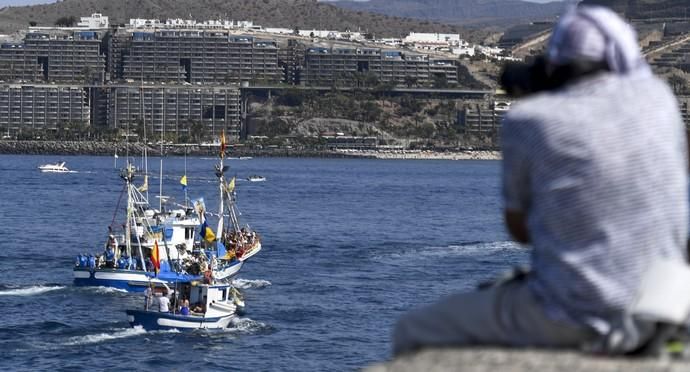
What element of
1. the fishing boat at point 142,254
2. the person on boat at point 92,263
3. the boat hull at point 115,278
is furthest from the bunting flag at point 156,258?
the person on boat at point 92,263

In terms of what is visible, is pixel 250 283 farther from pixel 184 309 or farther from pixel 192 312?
pixel 184 309

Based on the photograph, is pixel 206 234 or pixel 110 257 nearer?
pixel 110 257

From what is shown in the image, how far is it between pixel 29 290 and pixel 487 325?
119 ft

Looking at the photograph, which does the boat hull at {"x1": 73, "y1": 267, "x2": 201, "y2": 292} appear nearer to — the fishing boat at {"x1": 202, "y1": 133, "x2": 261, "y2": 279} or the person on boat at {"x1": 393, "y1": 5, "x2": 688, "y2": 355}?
the fishing boat at {"x1": 202, "y1": 133, "x2": 261, "y2": 279}

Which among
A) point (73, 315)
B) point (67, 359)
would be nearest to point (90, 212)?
point (73, 315)

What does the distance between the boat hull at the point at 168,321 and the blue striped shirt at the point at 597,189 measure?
26.4 m

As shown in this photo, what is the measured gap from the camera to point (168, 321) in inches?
1218

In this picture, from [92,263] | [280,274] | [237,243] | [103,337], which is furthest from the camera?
[280,274]

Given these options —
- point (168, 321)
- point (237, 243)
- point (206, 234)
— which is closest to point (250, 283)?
point (206, 234)

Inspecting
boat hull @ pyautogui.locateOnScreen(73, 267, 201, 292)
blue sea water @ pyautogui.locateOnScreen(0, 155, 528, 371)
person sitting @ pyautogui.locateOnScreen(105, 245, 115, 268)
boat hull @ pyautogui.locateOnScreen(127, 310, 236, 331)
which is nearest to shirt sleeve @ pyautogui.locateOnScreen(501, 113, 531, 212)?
blue sea water @ pyautogui.locateOnScreen(0, 155, 528, 371)

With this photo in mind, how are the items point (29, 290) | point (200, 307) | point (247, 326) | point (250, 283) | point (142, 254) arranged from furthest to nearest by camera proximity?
point (250, 283) < point (29, 290) < point (142, 254) < point (247, 326) < point (200, 307)

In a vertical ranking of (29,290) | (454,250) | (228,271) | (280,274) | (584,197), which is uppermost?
(584,197)

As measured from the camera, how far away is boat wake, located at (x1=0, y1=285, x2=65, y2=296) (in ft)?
128

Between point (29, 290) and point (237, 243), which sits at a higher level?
point (237, 243)
